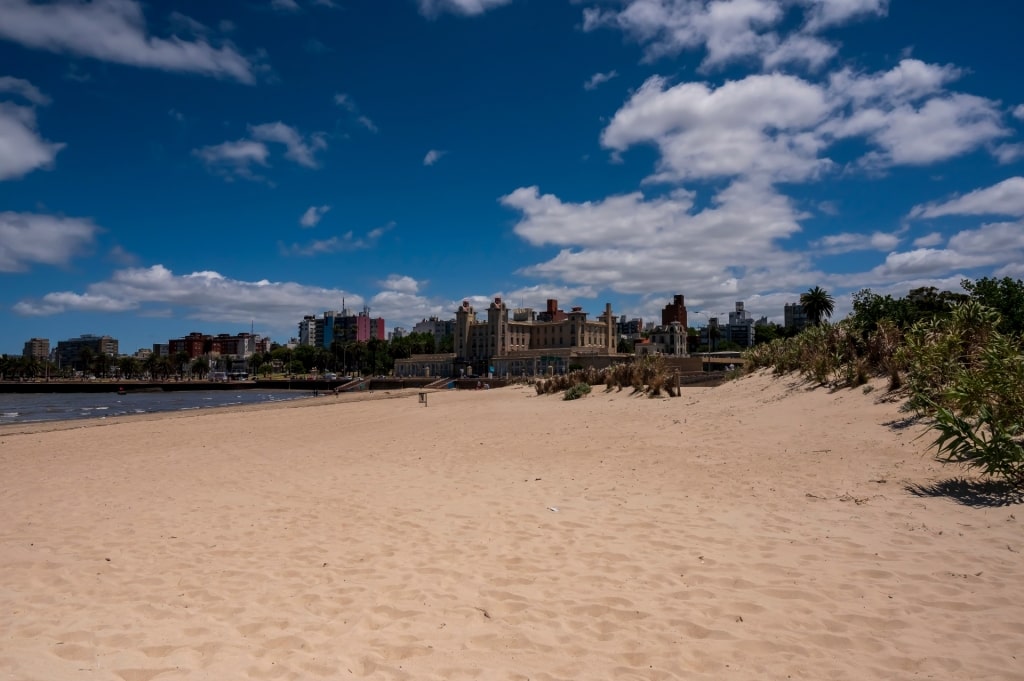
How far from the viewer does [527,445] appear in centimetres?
1366

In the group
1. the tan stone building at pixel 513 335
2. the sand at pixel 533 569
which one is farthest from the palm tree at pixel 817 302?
the sand at pixel 533 569

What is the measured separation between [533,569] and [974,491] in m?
5.59

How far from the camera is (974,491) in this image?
7.31m

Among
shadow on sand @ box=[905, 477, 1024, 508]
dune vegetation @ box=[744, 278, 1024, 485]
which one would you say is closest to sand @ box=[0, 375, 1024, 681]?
shadow on sand @ box=[905, 477, 1024, 508]

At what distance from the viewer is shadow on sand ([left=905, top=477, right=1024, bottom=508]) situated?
6.81m

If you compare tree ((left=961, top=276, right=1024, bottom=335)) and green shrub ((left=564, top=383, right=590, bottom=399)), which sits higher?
tree ((left=961, top=276, right=1024, bottom=335))

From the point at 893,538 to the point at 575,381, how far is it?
2515 centimetres

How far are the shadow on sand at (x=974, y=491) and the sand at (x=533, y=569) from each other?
2.5 inches

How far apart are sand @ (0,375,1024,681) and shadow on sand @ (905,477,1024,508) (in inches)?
2.5

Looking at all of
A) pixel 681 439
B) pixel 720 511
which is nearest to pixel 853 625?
pixel 720 511

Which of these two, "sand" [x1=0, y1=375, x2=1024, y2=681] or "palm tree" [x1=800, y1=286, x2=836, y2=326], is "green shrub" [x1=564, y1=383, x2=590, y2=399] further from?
"palm tree" [x1=800, y1=286, x2=836, y2=326]

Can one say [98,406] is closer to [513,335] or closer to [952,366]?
[952,366]

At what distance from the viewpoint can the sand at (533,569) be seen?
3992mm

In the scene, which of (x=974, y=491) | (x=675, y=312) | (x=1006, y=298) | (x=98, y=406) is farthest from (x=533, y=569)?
(x=675, y=312)
